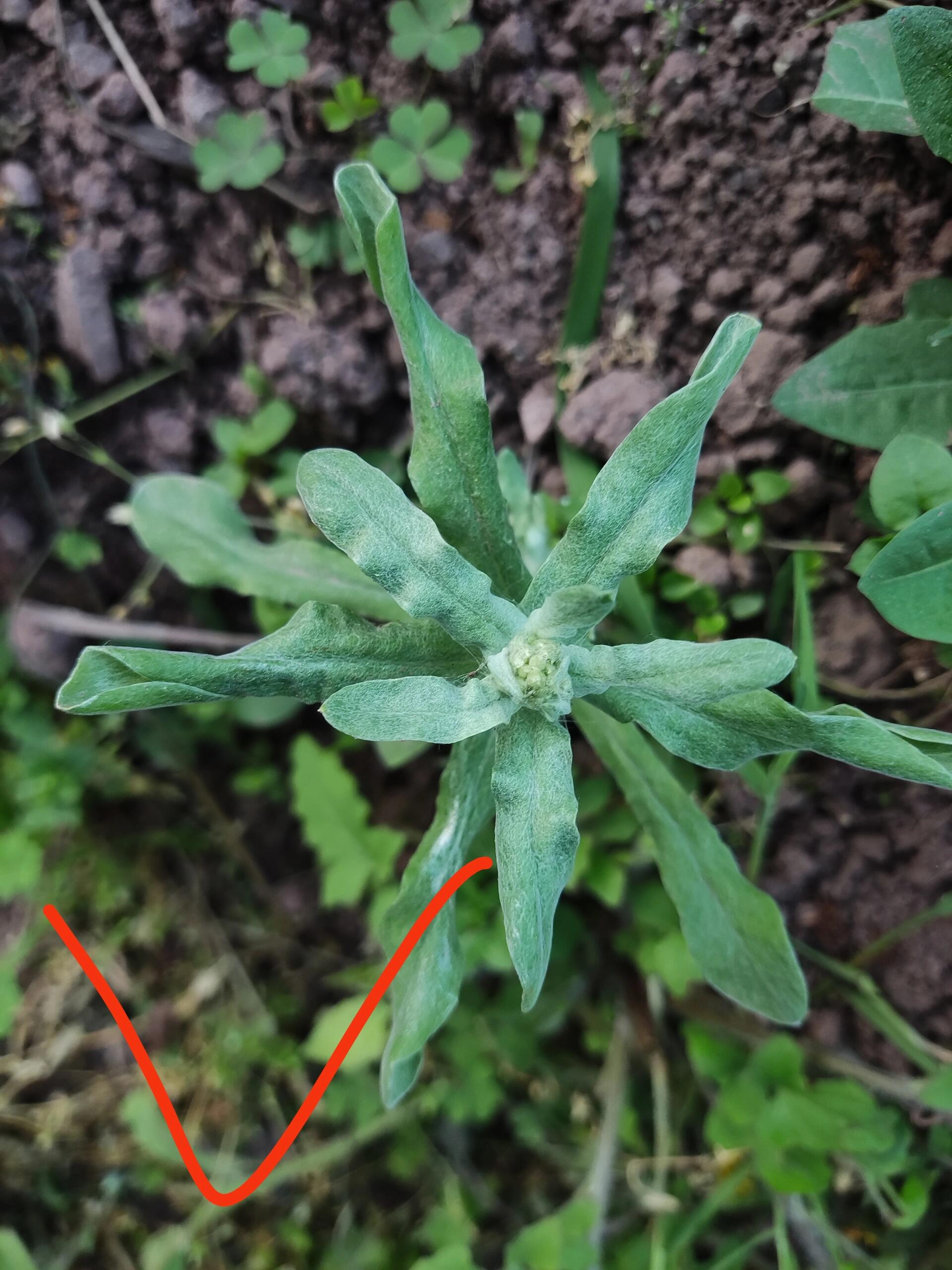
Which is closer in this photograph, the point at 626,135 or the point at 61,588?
the point at 626,135

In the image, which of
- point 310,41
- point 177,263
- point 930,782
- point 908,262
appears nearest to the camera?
point 930,782

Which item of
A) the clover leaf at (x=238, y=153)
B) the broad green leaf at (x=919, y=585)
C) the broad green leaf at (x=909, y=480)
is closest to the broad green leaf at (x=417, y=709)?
the broad green leaf at (x=919, y=585)

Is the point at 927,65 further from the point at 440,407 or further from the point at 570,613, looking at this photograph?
the point at 570,613

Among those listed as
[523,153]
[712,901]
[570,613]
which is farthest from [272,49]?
[712,901]

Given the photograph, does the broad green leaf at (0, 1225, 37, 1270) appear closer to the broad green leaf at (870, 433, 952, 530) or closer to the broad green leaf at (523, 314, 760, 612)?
the broad green leaf at (523, 314, 760, 612)

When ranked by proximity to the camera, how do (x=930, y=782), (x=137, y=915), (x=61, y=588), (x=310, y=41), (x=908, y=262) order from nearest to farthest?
(x=930, y=782) < (x=908, y=262) < (x=310, y=41) < (x=61, y=588) < (x=137, y=915)

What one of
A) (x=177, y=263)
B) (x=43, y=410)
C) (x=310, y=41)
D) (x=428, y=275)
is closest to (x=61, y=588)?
(x=43, y=410)

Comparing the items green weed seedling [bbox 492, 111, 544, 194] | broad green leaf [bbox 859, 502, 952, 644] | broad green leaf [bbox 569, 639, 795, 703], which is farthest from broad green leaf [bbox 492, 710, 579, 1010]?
green weed seedling [bbox 492, 111, 544, 194]

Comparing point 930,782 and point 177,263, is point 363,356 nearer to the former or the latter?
point 177,263
